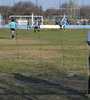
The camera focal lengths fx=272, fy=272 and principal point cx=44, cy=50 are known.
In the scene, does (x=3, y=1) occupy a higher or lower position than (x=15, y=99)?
higher

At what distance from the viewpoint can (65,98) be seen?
4.92 metres

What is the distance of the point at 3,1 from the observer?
5.96 meters

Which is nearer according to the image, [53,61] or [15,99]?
[15,99]

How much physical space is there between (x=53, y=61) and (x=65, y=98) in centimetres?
378

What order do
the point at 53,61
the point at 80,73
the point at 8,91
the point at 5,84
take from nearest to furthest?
the point at 8,91, the point at 5,84, the point at 80,73, the point at 53,61

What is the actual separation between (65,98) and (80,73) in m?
2.05

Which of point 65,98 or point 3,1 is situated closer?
point 65,98

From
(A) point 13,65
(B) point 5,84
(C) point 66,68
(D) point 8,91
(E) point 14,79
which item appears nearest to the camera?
(D) point 8,91

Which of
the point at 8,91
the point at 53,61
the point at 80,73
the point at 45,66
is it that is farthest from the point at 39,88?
the point at 53,61

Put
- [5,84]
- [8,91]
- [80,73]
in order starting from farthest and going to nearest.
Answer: [80,73] → [5,84] → [8,91]

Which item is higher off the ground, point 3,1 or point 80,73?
point 3,1

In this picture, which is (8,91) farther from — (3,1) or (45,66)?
(45,66)

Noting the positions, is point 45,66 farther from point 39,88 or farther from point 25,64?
point 39,88

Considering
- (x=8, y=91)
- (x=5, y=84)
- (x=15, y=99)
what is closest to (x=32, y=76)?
(x=5, y=84)
